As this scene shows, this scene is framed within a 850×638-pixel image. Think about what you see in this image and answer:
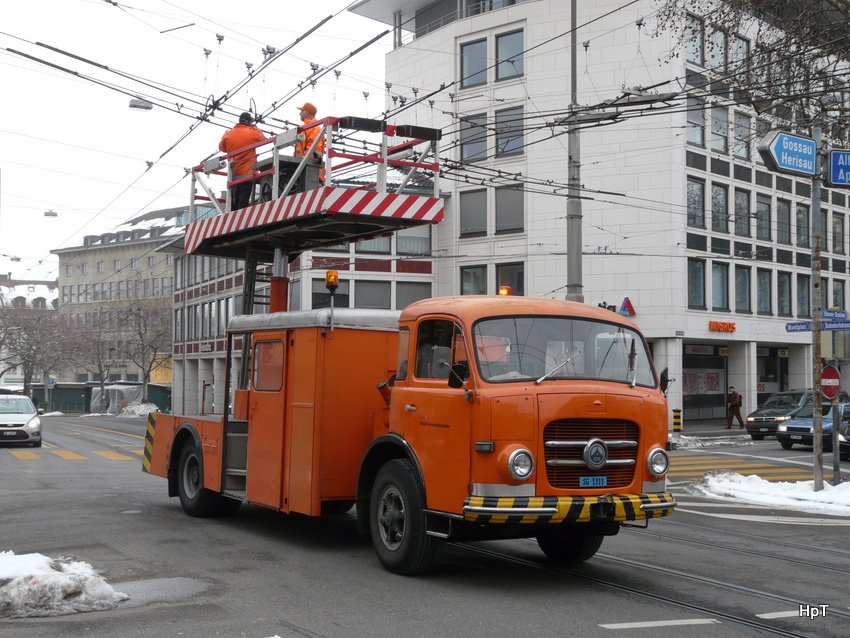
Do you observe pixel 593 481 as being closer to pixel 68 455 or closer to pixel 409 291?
pixel 68 455

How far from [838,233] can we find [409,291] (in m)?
22.0

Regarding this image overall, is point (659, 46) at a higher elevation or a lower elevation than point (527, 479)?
higher

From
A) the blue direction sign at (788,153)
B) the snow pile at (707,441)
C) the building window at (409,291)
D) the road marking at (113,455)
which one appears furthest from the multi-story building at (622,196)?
the blue direction sign at (788,153)

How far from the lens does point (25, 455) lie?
947 inches

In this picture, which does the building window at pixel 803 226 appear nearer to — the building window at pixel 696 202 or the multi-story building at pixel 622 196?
the multi-story building at pixel 622 196

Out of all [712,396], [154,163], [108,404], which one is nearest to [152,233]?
[108,404]

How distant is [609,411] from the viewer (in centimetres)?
832

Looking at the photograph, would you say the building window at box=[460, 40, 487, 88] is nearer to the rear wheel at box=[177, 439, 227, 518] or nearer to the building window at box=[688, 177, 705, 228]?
the building window at box=[688, 177, 705, 228]

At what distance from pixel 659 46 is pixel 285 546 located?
33.5 meters

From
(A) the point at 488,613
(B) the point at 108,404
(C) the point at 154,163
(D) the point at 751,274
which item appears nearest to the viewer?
(A) the point at 488,613

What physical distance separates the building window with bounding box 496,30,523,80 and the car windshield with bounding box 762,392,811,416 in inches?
656

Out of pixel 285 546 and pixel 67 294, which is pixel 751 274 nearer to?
pixel 285 546

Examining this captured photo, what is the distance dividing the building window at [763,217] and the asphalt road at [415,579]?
33566 mm

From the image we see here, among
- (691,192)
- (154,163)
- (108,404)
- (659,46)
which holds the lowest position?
(108,404)
